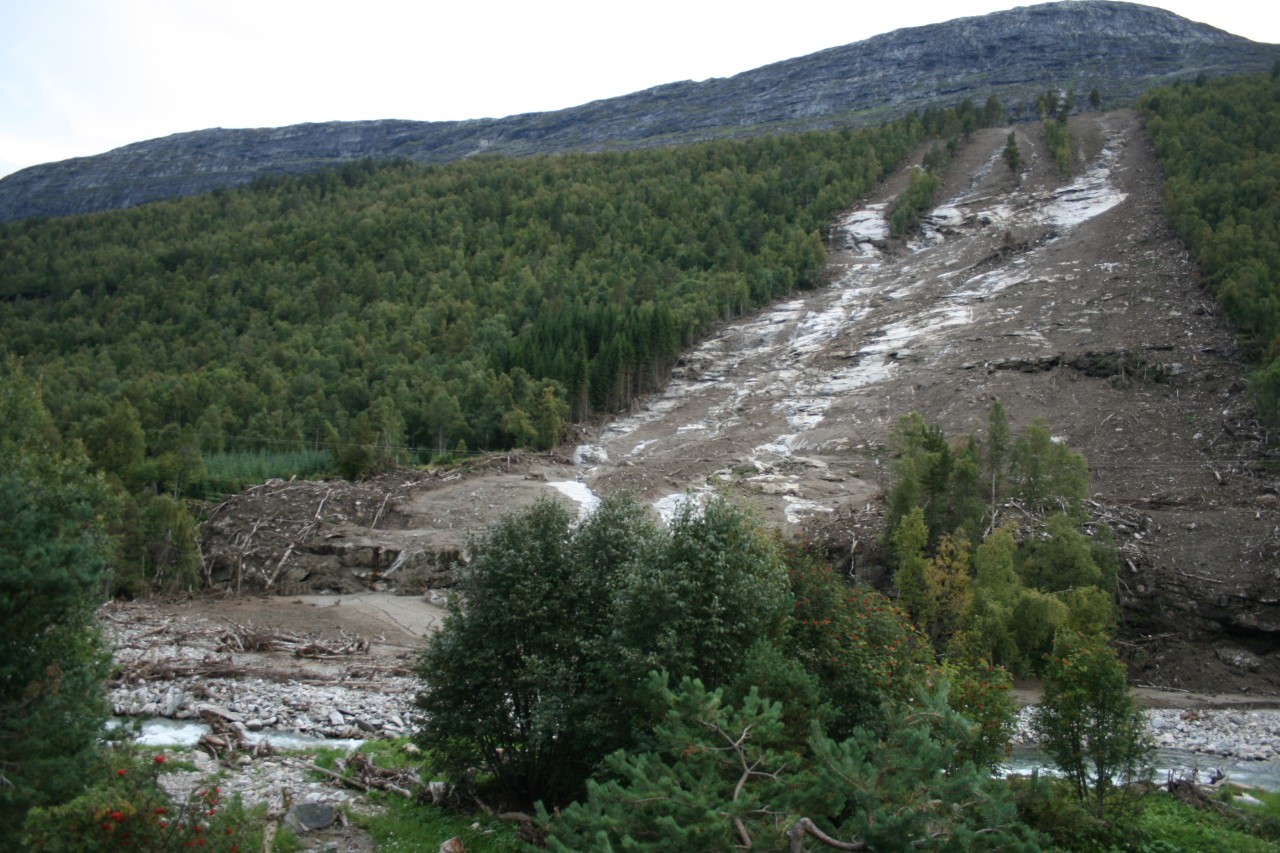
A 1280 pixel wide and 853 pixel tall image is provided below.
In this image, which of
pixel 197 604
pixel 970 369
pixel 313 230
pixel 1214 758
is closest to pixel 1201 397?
pixel 970 369

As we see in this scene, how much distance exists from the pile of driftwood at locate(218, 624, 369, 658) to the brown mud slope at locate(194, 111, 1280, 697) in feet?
28.0

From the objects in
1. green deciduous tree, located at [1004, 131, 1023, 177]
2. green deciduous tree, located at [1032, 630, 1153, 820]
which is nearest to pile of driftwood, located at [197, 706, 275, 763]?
green deciduous tree, located at [1032, 630, 1153, 820]

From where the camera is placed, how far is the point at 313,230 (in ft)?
461

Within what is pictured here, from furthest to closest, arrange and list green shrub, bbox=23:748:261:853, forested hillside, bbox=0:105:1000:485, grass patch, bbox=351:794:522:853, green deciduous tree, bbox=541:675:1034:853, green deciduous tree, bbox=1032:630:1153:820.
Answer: forested hillside, bbox=0:105:1000:485 < green deciduous tree, bbox=1032:630:1153:820 < grass patch, bbox=351:794:522:853 < green shrub, bbox=23:748:261:853 < green deciduous tree, bbox=541:675:1034:853

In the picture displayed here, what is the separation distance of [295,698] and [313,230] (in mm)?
131698

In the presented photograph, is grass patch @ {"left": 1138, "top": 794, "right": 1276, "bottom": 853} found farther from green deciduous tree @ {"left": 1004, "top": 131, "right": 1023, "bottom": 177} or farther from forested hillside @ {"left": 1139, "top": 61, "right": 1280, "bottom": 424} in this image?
green deciduous tree @ {"left": 1004, "top": 131, "right": 1023, "bottom": 177}

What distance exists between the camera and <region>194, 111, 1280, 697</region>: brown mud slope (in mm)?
36719

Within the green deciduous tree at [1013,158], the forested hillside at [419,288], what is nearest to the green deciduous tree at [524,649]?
the forested hillside at [419,288]

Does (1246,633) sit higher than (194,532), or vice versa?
(194,532)

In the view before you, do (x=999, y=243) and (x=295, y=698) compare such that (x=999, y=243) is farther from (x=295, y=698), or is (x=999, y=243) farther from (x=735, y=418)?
(x=295, y=698)

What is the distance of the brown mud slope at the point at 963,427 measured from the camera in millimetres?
36719

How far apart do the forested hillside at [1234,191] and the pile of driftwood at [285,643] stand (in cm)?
4924

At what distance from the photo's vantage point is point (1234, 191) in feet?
276

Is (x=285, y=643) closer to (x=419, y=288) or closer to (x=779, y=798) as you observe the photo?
(x=779, y=798)
